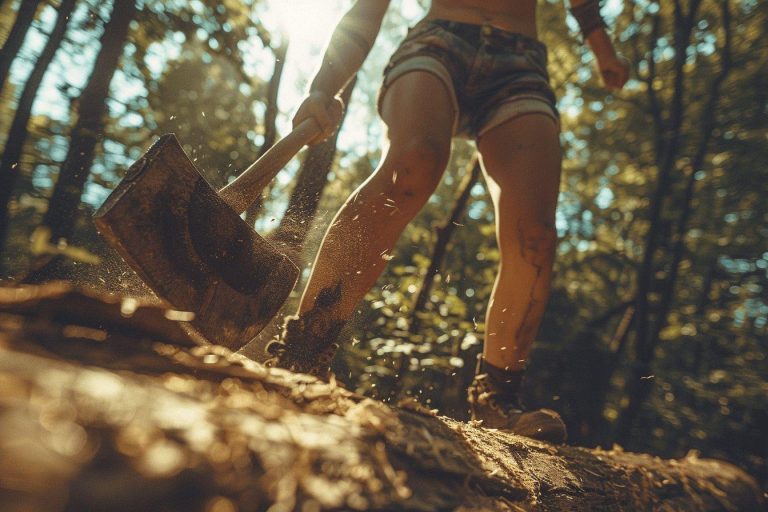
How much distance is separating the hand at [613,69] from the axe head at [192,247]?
2.49 metres

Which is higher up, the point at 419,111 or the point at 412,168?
the point at 419,111

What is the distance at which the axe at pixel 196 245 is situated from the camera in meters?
1.46

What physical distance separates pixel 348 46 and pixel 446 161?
31.8 inches

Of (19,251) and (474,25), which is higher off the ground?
(474,25)

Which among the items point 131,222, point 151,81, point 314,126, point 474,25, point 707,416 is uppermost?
point 151,81

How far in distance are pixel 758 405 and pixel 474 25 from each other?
36.9 feet

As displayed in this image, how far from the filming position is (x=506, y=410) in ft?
6.79

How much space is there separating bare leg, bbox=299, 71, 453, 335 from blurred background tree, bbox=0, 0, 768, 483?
0.76m

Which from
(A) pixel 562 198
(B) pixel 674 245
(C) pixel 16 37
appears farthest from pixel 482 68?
(A) pixel 562 198

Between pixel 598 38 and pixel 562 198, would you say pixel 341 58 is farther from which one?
pixel 562 198

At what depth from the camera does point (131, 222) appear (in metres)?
1.44

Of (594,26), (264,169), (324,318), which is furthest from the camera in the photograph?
(594,26)

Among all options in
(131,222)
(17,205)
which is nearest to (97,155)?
(17,205)

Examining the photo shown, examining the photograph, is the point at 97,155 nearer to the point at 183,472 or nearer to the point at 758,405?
the point at 183,472
